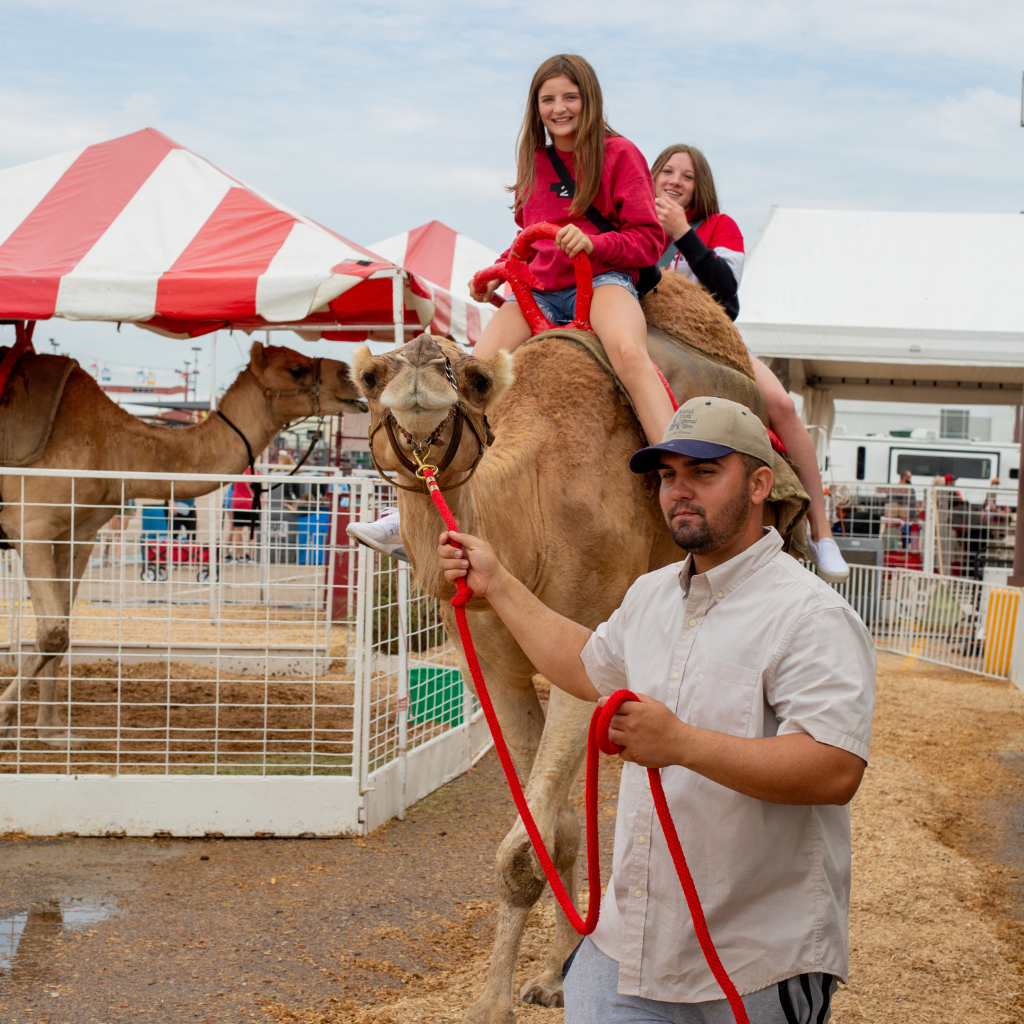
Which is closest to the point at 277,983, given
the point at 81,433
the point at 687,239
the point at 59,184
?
the point at 687,239

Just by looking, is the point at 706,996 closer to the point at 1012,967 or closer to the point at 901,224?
the point at 1012,967

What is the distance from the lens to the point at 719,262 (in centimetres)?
486

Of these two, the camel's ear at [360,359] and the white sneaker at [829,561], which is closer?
the camel's ear at [360,359]

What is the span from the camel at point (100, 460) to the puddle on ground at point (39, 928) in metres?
1.80

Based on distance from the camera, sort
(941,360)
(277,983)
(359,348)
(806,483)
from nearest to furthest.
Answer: (359,348) → (277,983) → (806,483) → (941,360)

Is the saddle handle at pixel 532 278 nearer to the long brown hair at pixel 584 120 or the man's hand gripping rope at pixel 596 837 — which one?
the long brown hair at pixel 584 120

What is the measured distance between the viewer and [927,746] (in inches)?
325

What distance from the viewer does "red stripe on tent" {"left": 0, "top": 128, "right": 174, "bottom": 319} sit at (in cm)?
627

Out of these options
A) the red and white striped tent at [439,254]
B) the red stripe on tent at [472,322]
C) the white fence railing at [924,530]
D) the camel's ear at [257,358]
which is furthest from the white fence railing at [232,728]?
the white fence railing at [924,530]

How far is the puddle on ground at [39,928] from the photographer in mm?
4039

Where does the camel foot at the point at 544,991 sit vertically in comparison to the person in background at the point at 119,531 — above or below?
below

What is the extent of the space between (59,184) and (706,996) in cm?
711

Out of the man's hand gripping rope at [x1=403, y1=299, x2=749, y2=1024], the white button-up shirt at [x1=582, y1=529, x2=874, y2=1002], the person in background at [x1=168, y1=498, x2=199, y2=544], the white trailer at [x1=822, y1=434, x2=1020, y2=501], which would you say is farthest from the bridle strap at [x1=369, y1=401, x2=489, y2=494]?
the white trailer at [x1=822, y1=434, x2=1020, y2=501]

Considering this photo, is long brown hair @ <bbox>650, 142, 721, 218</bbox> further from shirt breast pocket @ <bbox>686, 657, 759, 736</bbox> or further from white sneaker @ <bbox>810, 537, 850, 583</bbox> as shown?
shirt breast pocket @ <bbox>686, 657, 759, 736</bbox>
